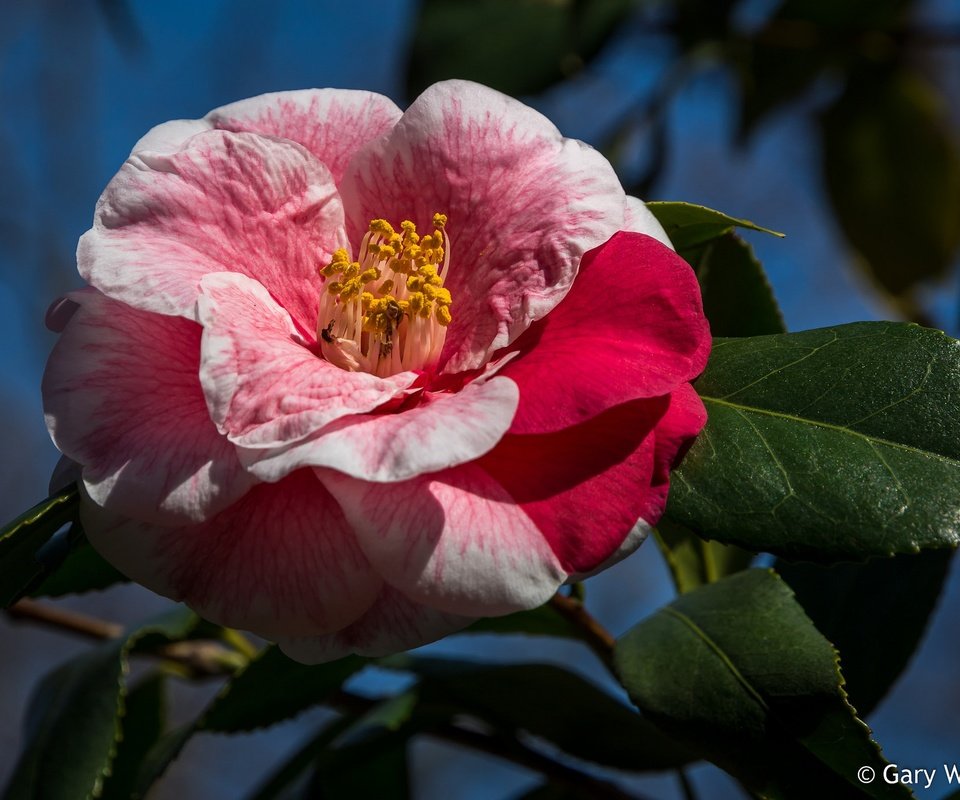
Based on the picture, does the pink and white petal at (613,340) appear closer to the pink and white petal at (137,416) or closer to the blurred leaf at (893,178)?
the pink and white petal at (137,416)

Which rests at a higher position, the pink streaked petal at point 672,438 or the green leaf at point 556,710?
the pink streaked petal at point 672,438

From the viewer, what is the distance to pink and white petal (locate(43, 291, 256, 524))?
0.55 meters

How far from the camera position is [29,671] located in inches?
237

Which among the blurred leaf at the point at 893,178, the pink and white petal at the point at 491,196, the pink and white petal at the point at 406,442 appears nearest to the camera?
the pink and white petal at the point at 406,442

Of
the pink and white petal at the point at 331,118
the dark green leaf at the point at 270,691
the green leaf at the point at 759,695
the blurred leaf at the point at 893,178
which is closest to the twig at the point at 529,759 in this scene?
the dark green leaf at the point at 270,691

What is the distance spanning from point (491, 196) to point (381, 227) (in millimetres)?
75

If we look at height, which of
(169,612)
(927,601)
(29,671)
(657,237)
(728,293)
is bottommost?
(29,671)

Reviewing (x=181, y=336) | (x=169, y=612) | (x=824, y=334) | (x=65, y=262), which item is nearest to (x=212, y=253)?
(x=181, y=336)

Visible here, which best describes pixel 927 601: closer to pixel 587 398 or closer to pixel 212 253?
pixel 587 398

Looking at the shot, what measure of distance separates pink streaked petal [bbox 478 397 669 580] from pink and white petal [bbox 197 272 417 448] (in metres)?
0.06

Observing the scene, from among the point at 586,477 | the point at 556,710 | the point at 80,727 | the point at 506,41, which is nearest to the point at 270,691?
the point at 80,727

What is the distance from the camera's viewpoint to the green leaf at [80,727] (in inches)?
32.9

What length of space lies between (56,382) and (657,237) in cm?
36

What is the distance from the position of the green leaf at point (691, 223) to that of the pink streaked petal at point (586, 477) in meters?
0.18
